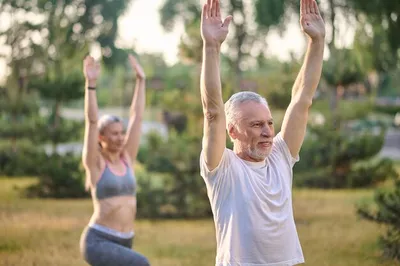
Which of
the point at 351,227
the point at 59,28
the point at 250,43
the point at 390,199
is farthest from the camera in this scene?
the point at 250,43

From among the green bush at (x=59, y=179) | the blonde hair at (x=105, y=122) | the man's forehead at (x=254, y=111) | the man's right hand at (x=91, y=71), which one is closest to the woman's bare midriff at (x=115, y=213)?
the blonde hair at (x=105, y=122)

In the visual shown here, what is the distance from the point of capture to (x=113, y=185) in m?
5.92

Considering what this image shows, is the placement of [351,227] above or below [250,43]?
below

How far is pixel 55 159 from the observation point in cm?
1770

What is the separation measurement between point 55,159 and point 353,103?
7773 mm

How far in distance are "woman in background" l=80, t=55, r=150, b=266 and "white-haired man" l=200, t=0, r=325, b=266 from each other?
1965 mm

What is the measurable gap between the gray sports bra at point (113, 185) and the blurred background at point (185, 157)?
12.0ft

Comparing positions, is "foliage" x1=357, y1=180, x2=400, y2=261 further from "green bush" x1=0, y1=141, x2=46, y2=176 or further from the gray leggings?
"green bush" x1=0, y1=141, x2=46, y2=176

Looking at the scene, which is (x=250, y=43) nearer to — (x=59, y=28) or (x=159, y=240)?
(x=59, y=28)

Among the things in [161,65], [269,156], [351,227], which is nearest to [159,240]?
[351,227]

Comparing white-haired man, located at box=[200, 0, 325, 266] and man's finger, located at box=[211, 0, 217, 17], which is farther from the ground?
man's finger, located at box=[211, 0, 217, 17]

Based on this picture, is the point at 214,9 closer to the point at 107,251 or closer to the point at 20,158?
the point at 107,251

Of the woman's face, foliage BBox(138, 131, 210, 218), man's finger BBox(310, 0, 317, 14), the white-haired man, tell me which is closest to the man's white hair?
the white-haired man

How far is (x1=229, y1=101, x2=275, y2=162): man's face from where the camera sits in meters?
3.59
